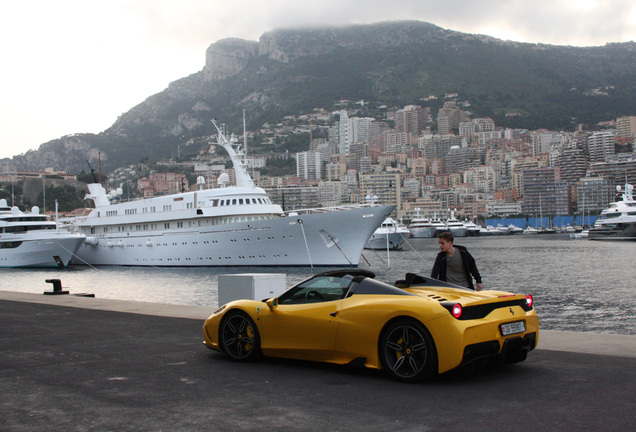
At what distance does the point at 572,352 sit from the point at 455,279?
1.77 m

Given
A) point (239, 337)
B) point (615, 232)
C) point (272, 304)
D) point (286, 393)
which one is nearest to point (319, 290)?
point (272, 304)

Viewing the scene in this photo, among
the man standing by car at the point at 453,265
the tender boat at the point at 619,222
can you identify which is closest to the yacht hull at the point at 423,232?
the tender boat at the point at 619,222

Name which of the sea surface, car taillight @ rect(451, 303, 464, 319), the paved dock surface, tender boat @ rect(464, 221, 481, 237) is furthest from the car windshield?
tender boat @ rect(464, 221, 481, 237)

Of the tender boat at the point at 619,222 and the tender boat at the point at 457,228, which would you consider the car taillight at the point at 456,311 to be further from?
the tender boat at the point at 457,228

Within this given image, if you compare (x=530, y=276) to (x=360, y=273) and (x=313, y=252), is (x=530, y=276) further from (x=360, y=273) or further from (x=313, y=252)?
(x=360, y=273)

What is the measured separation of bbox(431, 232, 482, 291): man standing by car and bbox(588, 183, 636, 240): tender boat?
4034 inches

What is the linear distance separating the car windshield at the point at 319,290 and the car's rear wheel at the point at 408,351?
0.86m

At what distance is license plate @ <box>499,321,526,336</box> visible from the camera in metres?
6.83

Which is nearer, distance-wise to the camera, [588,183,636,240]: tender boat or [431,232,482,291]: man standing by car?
[431,232,482,291]: man standing by car

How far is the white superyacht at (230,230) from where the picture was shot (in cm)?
4869

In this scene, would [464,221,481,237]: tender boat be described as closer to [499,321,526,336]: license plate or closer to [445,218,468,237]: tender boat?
[445,218,468,237]: tender boat

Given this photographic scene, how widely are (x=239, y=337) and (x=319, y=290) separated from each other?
133cm

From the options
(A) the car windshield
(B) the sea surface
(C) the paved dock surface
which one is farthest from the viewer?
(B) the sea surface

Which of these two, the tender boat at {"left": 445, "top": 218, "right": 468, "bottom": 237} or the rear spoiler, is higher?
the rear spoiler
